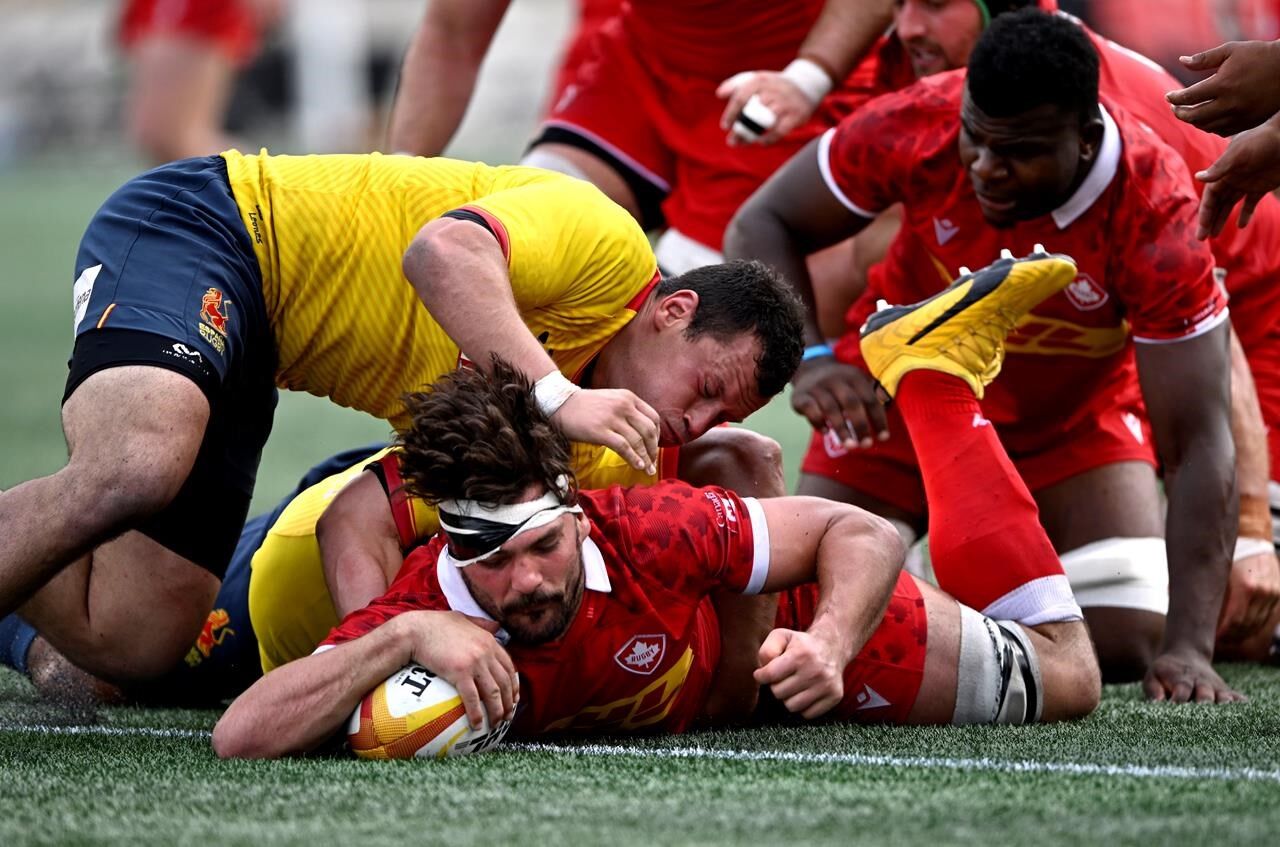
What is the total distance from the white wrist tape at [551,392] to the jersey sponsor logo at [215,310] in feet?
2.79

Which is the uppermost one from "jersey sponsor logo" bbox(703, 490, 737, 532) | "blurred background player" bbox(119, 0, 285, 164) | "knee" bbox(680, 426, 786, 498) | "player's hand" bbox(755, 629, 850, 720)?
"jersey sponsor logo" bbox(703, 490, 737, 532)

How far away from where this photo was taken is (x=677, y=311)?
13.9 ft

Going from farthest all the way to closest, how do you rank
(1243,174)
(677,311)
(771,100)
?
(771,100) → (677,311) → (1243,174)

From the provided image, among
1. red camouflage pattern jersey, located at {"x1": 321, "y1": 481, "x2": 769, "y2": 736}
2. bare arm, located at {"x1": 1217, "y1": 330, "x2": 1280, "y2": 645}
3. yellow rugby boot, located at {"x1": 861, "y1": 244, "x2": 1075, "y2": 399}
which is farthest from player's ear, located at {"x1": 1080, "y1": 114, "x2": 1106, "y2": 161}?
red camouflage pattern jersey, located at {"x1": 321, "y1": 481, "x2": 769, "y2": 736}

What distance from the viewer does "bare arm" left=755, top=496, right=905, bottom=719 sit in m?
3.50

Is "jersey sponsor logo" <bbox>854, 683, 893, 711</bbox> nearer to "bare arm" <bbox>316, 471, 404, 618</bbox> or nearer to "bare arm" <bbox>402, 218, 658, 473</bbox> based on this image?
"bare arm" <bbox>402, 218, 658, 473</bbox>

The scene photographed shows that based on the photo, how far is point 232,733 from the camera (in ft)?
11.8

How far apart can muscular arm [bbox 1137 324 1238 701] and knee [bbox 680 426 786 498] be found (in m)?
1.02

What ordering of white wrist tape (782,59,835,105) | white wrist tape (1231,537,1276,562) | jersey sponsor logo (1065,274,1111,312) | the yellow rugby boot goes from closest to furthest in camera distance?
the yellow rugby boot → jersey sponsor logo (1065,274,1111,312) → white wrist tape (1231,537,1276,562) → white wrist tape (782,59,835,105)

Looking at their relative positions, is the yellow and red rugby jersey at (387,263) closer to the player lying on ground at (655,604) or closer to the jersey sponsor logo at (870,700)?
the player lying on ground at (655,604)

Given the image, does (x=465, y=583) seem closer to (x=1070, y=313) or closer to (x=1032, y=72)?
(x=1032, y=72)

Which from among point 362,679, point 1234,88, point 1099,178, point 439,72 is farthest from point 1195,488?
point 439,72

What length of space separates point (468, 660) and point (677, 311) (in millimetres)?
1092

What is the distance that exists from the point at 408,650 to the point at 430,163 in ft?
4.80
